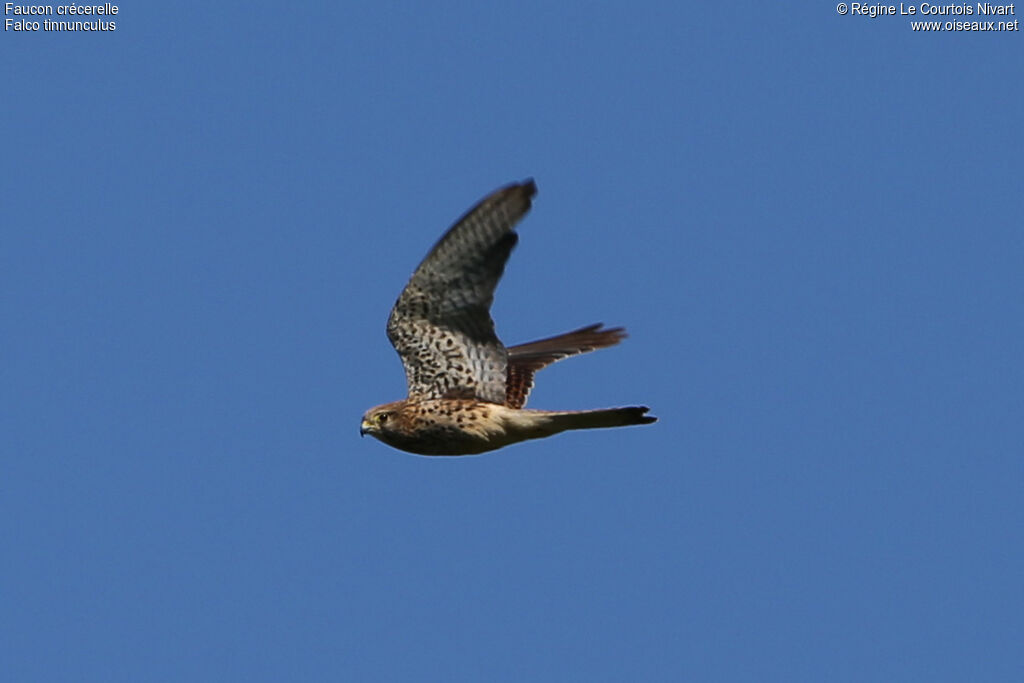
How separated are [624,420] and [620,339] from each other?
2.83 m

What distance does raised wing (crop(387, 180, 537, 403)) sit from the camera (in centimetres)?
→ 991

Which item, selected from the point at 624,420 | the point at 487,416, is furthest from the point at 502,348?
the point at 624,420

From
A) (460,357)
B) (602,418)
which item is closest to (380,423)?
(460,357)

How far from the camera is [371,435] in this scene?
10648 millimetres

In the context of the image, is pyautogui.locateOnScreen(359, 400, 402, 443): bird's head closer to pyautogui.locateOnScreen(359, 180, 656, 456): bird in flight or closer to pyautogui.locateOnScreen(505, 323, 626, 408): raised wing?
pyautogui.locateOnScreen(359, 180, 656, 456): bird in flight

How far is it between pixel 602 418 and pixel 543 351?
8.37 ft

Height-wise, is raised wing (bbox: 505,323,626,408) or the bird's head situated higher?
raised wing (bbox: 505,323,626,408)

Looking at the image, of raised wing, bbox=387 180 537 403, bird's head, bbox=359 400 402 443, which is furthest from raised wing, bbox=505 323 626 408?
bird's head, bbox=359 400 402 443

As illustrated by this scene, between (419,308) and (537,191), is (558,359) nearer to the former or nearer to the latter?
(419,308)

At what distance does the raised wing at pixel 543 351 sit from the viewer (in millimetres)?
11680

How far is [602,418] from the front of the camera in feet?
32.2

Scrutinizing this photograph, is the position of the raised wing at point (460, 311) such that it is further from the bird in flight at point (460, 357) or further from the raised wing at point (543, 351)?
the raised wing at point (543, 351)

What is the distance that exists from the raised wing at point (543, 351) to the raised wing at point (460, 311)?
1.80 feet

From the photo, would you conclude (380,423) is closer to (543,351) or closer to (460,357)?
(460,357)
